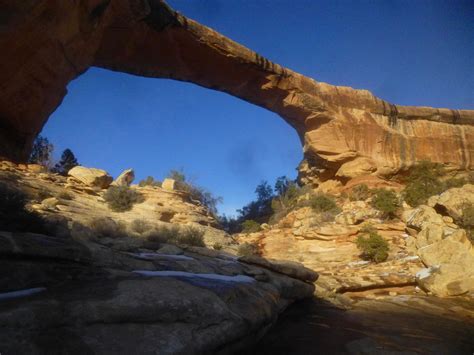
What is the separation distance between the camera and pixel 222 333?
3068 millimetres

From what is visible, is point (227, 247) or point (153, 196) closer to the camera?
point (227, 247)

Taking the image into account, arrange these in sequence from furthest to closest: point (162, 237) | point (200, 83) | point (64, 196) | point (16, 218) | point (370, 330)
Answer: point (200, 83)
point (64, 196)
point (162, 237)
point (370, 330)
point (16, 218)

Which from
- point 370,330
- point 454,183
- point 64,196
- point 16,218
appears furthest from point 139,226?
point 454,183

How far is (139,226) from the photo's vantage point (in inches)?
365

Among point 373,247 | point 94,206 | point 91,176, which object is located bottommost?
point 94,206

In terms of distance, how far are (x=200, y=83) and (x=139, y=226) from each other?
10860 millimetres

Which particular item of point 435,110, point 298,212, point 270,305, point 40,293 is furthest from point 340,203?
point 40,293

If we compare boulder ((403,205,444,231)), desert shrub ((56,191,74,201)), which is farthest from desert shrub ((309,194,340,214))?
desert shrub ((56,191,74,201))

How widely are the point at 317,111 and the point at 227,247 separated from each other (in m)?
12.9

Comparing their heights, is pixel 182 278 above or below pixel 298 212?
below

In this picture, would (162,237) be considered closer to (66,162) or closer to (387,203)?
(387,203)

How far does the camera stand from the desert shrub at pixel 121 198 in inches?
415

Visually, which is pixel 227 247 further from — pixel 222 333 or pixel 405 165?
pixel 405 165

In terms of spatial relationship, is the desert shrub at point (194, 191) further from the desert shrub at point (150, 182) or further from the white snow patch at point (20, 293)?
the white snow patch at point (20, 293)
